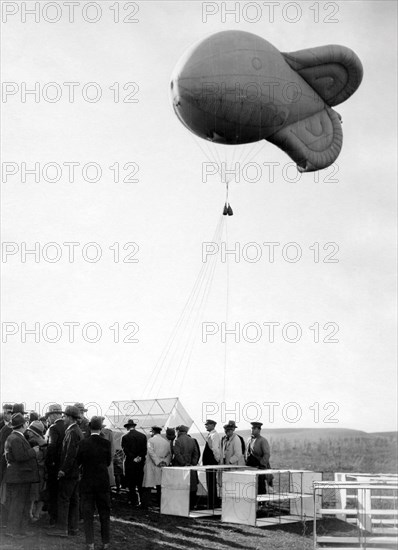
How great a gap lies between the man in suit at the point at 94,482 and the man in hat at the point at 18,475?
1.06 m

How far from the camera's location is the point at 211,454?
16250 millimetres

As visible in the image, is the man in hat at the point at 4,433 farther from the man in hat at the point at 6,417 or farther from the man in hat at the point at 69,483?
the man in hat at the point at 69,483

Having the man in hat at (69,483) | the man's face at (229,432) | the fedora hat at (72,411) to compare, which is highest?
the fedora hat at (72,411)

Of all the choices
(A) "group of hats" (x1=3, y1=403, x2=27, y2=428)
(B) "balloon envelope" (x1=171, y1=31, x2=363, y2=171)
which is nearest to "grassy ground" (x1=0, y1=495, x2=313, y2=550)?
(A) "group of hats" (x1=3, y1=403, x2=27, y2=428)

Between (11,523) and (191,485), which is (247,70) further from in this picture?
(11,523)

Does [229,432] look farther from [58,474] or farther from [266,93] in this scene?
[266,93]

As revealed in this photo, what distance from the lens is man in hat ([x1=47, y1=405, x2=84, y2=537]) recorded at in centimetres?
1111

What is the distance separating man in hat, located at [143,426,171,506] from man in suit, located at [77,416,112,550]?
4.76 metres

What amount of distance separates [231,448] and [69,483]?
5.39 meters

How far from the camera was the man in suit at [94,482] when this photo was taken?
399 inches

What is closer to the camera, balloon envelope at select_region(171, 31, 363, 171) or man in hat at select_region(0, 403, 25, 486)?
man in hat at select_region(0, 403, 25, 486)

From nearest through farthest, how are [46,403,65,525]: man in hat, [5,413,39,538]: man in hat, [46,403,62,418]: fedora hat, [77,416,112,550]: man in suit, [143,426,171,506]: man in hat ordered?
[77,416,112,550]: man in suit → [5,413,39,538]: man in hat → [46,403,65,525]: man in hat → [46,403,62,418]: fedora hat → [143,426,171,506]: man in hat

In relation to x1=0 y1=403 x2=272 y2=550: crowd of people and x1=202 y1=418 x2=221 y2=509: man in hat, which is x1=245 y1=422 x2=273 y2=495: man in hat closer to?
x1=202 y1=418 x2=221 y2=509: man in hat

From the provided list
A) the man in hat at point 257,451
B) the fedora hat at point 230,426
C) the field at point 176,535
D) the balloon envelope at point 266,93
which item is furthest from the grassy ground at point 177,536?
the balloon envelope at point 266,93
